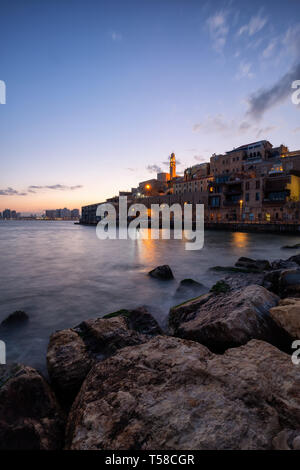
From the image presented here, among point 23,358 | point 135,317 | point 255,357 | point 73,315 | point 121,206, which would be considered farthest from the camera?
point 121,206

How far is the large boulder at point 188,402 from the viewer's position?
1890 millimetres

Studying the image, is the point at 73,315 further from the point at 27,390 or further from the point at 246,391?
the point at 246,391

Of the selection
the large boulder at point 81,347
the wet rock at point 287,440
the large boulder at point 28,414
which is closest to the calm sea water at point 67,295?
the large boulder at point 81,347

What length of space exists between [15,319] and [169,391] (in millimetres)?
5737

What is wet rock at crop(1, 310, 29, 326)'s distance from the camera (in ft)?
19.9

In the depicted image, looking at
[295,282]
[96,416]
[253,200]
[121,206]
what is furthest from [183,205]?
[96,416]

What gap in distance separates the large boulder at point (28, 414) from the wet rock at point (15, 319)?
3549 mm

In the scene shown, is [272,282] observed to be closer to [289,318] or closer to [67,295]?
[289,318]

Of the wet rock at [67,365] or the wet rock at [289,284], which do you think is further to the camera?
the wet rock at [289,284]

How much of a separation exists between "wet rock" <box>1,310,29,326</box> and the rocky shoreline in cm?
286

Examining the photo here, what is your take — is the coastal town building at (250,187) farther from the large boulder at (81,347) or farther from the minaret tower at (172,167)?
the large boulder at (81,347)

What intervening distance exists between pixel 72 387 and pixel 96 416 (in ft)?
4.21

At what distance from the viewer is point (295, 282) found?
5.89 meters

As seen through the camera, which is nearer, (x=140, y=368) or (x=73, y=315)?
(x=140, y=368)
